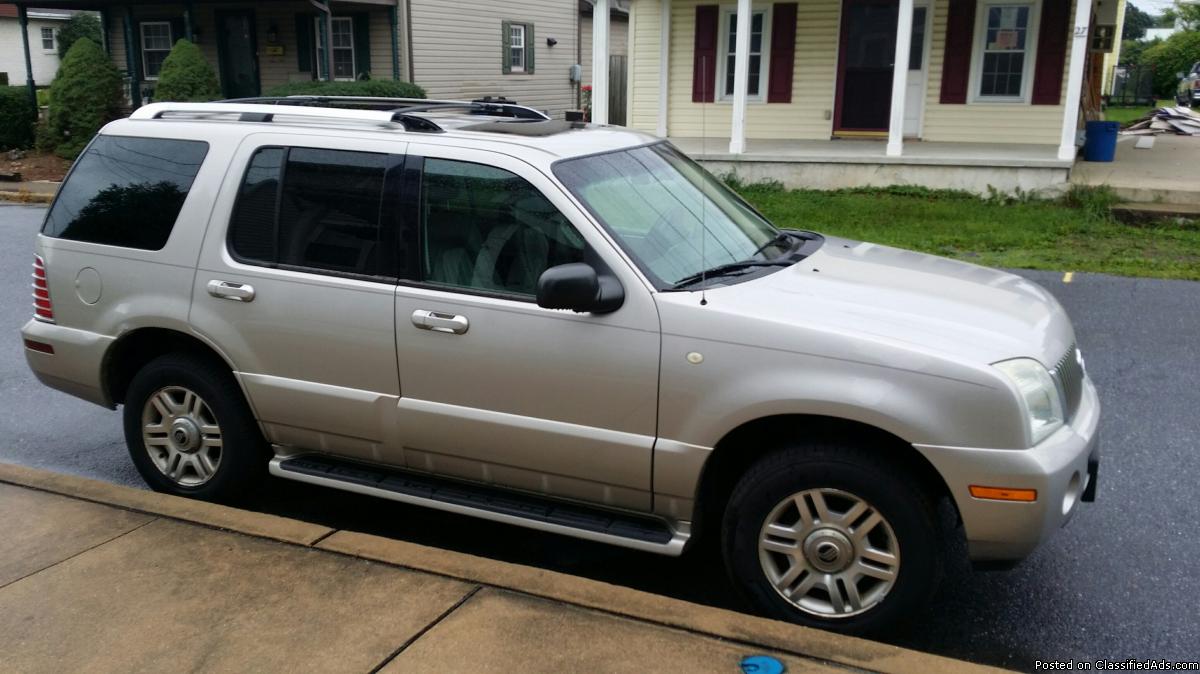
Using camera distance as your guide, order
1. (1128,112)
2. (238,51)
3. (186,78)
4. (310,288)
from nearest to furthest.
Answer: (310,288)
(186,78)
(238,51)
(1128,112)

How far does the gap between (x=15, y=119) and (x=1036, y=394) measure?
23473 mm

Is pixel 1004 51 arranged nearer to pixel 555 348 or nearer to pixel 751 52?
pixel 751 52

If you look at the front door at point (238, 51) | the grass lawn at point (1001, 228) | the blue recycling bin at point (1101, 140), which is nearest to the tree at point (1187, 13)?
the blue recycling bin at point (1101, 140)

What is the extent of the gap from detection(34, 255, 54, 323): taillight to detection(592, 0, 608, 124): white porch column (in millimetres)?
12827

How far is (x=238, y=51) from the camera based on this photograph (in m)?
24.4

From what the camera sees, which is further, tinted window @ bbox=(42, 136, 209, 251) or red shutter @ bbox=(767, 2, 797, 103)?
red shutter @ bbox=(767, 2, 797, 103)

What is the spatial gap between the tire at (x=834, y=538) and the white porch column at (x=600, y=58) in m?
14.2

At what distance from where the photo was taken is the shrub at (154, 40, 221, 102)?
2052 cm

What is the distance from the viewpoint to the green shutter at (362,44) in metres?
23.6

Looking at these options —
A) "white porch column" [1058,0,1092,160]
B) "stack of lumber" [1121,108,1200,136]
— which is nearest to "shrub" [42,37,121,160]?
"white porch column" [1058,0,1092,160]

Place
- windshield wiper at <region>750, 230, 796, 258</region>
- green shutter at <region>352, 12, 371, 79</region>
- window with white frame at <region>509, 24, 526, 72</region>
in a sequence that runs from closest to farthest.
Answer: windshield wiper at <region>750, 230, 796, 258</region>, green shutter at <region>352, 12, 371, 79</region>, window with white frame at <region>509, 24, 526, 72</region>

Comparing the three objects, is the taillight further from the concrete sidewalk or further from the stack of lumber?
the stack of lumber

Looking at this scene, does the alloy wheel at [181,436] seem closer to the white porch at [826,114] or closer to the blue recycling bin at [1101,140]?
the white porch at [826,114]

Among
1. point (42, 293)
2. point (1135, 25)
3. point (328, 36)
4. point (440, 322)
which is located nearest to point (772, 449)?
point (440, 322)
